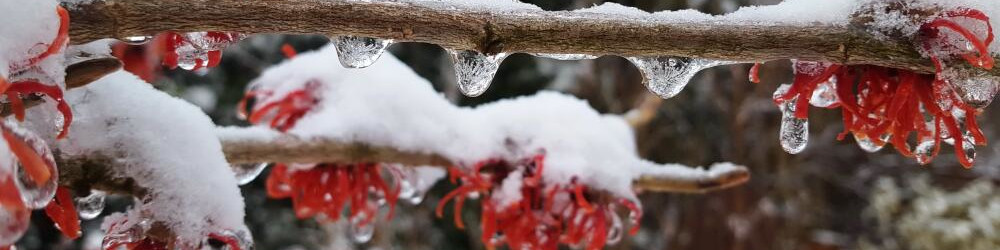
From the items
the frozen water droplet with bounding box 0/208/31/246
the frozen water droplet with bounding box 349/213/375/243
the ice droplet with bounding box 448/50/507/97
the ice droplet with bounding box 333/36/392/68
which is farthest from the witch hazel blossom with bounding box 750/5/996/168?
the frozen water droplet with bounding box 349/213/375/243

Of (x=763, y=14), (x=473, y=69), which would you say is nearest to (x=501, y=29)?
(x=473, y=69)

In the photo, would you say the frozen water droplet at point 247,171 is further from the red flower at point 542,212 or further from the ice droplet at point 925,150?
the ice droplet at point 925,150

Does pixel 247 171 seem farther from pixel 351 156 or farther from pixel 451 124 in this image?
pixel 451 124

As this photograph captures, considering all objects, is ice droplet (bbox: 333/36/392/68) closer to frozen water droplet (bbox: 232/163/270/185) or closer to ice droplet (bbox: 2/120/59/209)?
ice droplet (bbox: 2/120/59/209)

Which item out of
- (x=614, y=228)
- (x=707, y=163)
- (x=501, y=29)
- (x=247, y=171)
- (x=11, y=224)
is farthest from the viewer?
(x=707, y=163)

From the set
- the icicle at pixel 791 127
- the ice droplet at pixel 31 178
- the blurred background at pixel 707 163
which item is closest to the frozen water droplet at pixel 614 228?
the icicle at pixel 791 127
